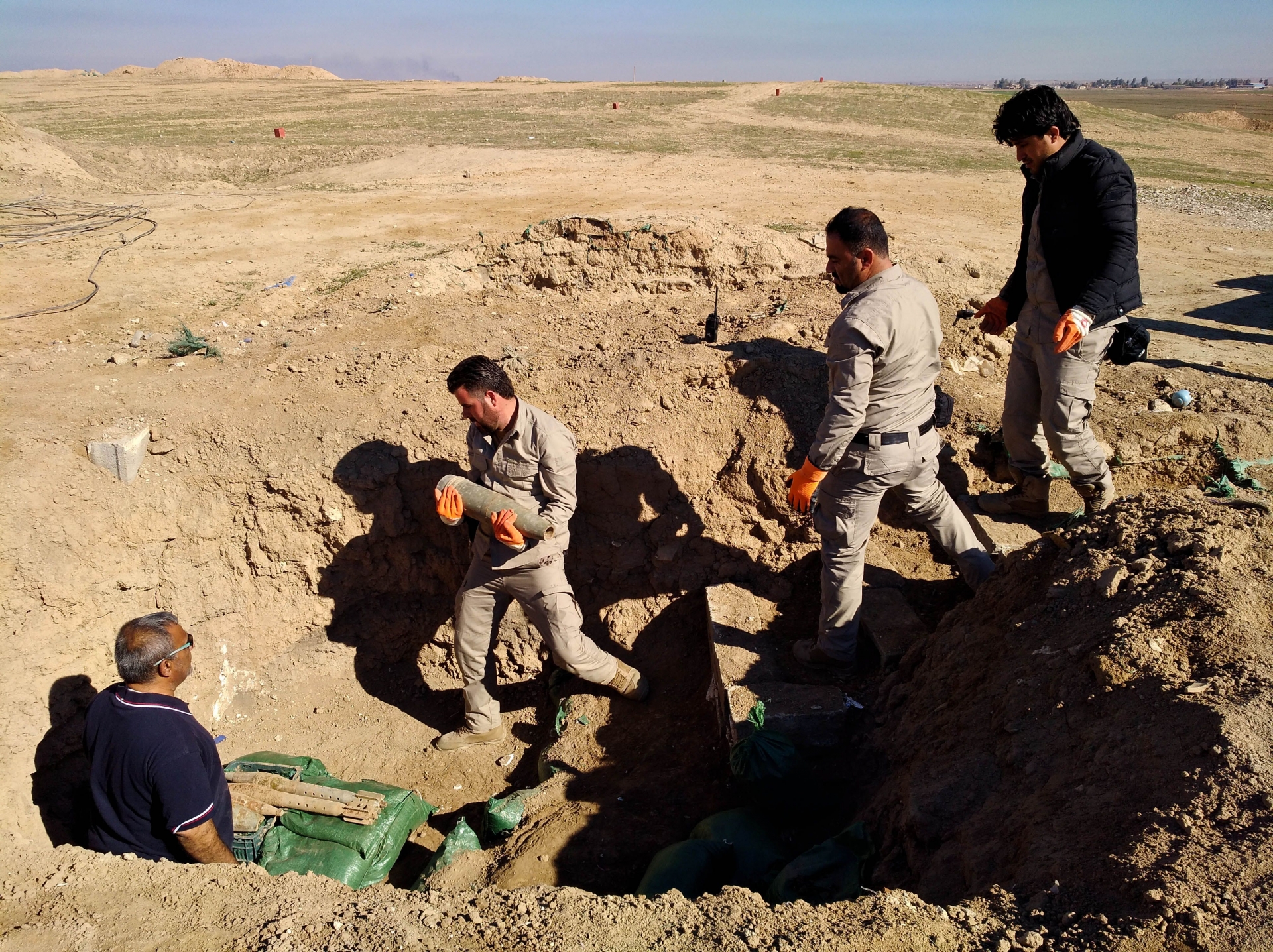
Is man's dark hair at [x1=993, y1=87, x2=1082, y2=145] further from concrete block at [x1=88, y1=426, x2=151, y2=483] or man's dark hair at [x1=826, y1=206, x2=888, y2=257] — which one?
concrete block at [x1=88, y1=426, x2=151, y2=483]

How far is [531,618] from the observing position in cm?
437

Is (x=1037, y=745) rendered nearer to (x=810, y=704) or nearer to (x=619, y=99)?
(x=810, y=704)

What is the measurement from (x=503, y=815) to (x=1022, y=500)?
3.45 m

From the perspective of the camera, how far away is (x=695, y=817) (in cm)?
379

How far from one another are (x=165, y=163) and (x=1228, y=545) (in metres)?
18.2

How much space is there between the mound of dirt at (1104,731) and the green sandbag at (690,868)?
0.64 metres

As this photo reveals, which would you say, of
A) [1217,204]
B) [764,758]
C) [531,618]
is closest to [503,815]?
[531,618]

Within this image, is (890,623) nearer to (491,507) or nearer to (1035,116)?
(491,507)

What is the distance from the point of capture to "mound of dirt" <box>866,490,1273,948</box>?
2.07 m

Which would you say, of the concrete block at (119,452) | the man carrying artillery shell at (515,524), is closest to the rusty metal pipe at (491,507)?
the man carrying artillery shell at (515,524)

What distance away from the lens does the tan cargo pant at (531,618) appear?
4.20 meters

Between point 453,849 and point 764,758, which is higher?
point 764,758

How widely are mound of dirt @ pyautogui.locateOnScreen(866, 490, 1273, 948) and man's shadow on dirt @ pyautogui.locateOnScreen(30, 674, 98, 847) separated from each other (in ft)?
13.4

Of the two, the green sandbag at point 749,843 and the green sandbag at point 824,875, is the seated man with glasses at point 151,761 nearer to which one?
the green sandbag at point 749,843
